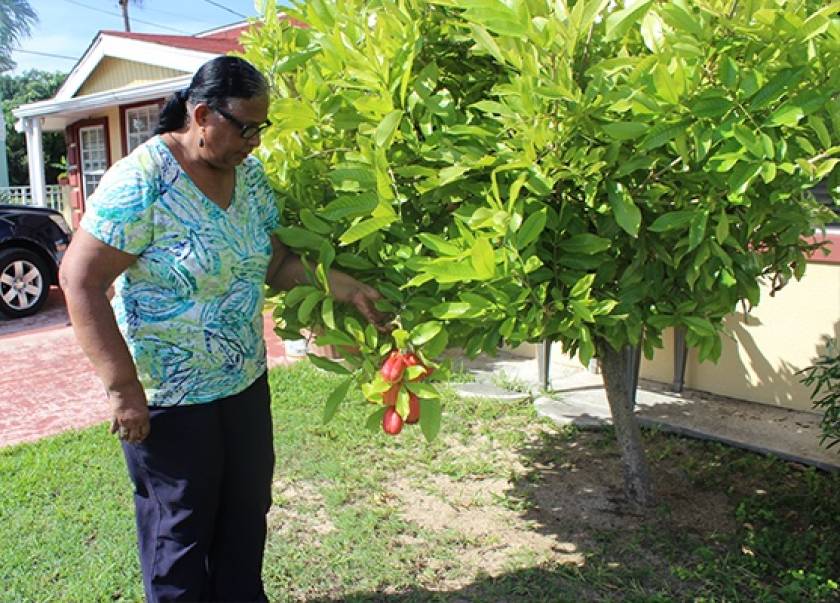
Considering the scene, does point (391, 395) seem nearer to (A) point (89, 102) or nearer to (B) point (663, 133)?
(B) point (663, 133)

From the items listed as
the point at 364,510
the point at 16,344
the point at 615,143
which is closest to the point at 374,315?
the point at 615,143

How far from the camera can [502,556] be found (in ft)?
11.3

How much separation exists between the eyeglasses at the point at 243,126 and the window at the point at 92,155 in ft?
48.9

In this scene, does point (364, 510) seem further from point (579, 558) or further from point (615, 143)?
point (615, 143)

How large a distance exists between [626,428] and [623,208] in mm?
1900

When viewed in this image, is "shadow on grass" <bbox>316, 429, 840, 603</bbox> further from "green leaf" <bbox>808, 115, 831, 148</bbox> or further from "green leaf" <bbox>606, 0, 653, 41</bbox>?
"green leaf" <bbox>606, 0, 653, 41</bbox>

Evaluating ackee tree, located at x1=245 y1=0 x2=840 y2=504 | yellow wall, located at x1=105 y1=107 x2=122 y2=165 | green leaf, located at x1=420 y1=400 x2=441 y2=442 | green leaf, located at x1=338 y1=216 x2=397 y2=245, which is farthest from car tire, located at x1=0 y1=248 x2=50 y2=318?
green leaf, located at x1=420 y1=400 x2=441 y2=442

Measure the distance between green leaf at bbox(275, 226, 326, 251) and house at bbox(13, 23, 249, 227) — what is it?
9893 millimetres

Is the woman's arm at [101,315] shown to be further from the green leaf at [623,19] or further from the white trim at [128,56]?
the white trim at [128,56]

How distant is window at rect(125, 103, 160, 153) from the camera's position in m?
14.2

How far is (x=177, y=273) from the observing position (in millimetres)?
2219

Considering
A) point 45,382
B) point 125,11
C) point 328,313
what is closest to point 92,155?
point 45,382

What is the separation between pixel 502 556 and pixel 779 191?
2080 mm

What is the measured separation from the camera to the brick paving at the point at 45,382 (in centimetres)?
565
